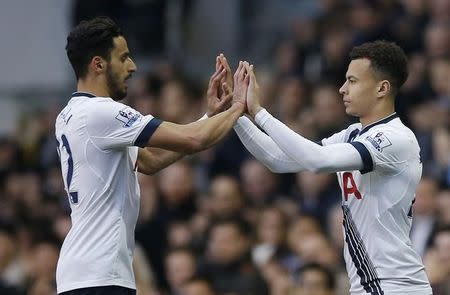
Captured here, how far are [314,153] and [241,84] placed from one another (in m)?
0.73

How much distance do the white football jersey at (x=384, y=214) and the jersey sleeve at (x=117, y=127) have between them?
106cm

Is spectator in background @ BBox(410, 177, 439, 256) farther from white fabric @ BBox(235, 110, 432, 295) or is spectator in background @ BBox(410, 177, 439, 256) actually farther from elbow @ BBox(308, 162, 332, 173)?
elbow @ BBox(308, 162, 332, 173)

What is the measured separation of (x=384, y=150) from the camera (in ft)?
23.7

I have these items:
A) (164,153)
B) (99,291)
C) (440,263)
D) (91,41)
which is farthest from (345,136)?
(440,263)

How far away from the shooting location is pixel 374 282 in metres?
7.27

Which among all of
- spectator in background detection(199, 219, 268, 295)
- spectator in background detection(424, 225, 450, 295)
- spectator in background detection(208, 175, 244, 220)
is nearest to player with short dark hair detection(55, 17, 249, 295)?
spectator in background detection(424, 225, 450, 295)

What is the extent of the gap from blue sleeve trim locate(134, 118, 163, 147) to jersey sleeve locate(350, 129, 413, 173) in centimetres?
99

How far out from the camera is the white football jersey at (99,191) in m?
7.18

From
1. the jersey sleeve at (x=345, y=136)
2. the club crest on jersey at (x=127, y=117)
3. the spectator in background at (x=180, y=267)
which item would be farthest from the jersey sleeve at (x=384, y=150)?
the spectator in background at (x=180, y=267)

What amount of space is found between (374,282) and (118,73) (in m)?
1.66

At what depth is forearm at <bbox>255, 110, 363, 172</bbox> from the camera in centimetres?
714

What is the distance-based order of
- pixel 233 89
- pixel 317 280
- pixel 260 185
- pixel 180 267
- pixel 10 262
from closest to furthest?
pixel 233 89, pixel 317 280, pixel 180 267, pixel 260 185, pixel 10 262

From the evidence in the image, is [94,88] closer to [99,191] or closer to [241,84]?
[99,191]

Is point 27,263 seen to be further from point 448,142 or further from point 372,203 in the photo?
point 372,203
